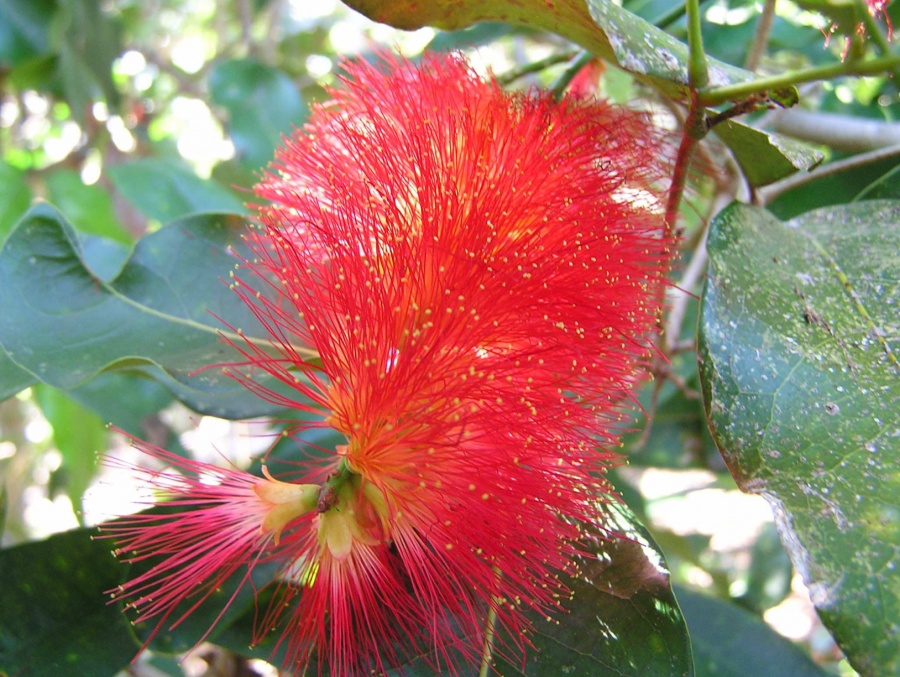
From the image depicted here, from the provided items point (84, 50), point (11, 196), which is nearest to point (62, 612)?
point (11, 196)

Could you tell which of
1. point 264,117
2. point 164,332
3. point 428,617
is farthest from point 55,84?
point 428,617

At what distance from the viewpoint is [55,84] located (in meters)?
2.24

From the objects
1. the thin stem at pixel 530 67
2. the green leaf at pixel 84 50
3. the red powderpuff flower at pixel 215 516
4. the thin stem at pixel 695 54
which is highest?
the green leaf at pixel 84 50

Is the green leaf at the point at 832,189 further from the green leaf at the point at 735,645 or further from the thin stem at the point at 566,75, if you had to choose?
the green leaf at the point at 735,645

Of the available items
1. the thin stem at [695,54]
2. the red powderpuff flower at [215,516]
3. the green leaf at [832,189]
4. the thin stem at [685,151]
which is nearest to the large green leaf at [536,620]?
the red powderpuff flower at [215,516]

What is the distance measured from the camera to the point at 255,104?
2.09 metres

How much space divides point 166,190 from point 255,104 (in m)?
0.45

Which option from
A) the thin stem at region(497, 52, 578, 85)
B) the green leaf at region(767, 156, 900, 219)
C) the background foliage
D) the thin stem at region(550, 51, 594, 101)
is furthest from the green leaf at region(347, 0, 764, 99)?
the green leaf at region(767, 156, 900, 219)

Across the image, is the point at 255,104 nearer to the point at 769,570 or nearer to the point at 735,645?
the point at 735,645

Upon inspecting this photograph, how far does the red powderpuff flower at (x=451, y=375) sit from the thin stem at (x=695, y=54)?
184mm

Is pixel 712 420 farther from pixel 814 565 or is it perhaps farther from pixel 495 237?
pixel 495 237

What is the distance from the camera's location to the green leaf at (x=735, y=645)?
1.11 metres

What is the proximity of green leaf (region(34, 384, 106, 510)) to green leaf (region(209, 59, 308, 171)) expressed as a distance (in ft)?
2.69

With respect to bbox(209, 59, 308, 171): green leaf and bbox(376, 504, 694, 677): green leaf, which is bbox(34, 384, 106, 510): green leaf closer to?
bbox(209, 59, 308, 171): green leaf
